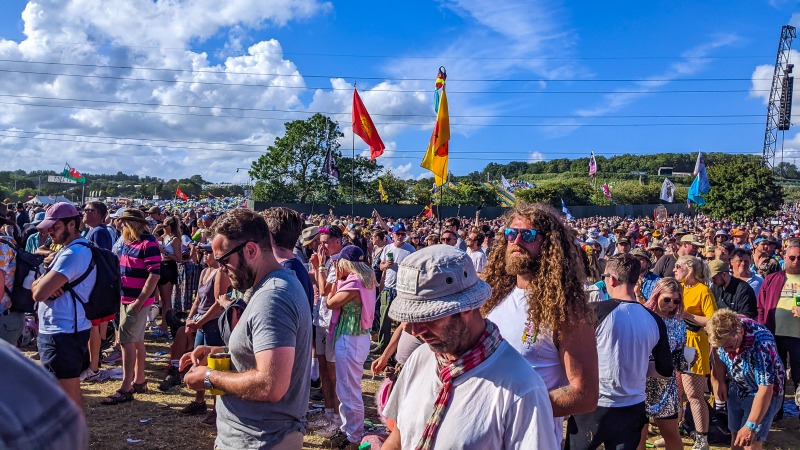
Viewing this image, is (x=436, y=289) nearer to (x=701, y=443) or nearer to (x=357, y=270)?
(x=357, y=270)

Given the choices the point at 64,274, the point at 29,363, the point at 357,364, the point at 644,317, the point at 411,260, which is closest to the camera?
the point at 29,363

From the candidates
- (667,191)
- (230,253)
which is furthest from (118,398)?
(667,191)

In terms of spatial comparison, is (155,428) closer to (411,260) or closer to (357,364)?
(357,364)

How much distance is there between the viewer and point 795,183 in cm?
11306

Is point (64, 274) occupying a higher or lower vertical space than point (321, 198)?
lower

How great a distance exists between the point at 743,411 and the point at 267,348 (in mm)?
3745

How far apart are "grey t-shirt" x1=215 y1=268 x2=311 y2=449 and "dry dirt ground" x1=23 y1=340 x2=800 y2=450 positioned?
110 inches

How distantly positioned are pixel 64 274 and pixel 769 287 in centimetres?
700

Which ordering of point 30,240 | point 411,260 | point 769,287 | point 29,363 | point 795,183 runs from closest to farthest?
point 29,363, point 411,260, point 769,287, point 30,240, point 795,183

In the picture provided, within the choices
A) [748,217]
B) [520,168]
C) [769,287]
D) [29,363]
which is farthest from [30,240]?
[520,168]

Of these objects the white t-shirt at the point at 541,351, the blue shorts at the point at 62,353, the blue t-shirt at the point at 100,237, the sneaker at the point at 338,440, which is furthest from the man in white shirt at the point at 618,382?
the blue t-shirt at the point at 100,237

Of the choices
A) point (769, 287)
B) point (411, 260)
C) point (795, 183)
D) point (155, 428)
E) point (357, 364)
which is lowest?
point (155, 428)

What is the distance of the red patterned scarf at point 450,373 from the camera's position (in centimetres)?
169

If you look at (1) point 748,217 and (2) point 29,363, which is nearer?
(2) point 29,363
